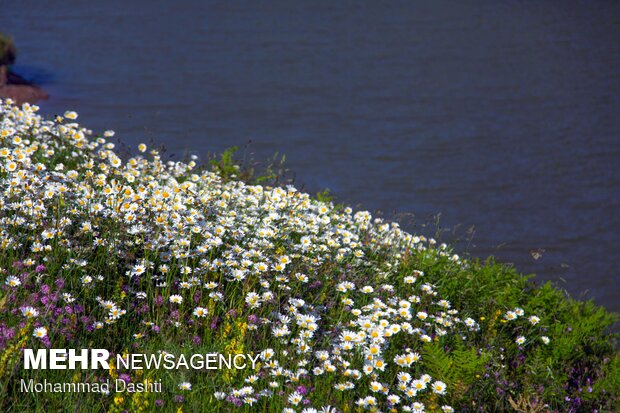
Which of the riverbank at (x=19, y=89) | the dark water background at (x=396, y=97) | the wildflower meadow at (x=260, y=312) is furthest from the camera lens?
the riverbank at (x=19, y=89)

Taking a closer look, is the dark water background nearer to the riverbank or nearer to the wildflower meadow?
the riverbank

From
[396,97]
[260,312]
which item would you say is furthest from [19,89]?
[260,312]

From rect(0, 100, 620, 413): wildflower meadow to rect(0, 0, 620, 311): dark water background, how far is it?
36.5 inches

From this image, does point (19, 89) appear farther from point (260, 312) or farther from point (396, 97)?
point (260, 312)

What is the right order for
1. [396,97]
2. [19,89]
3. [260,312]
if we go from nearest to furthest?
[260,312], [19,89], [396,97]

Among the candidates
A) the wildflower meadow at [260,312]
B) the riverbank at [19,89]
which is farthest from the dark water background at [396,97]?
the wildflower meadow at [260,312]

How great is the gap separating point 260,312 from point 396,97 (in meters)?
14.1

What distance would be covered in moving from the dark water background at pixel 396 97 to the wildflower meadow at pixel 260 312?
36.5 inches

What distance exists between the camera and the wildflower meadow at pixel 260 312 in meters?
4.34

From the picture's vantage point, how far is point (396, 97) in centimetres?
1853

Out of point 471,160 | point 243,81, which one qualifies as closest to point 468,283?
point 471,160

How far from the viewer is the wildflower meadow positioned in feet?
14.2

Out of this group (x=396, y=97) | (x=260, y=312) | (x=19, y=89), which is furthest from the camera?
(x=396, y=97)

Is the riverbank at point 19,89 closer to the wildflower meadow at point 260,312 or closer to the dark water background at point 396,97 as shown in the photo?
the dark water background at point 396,97
